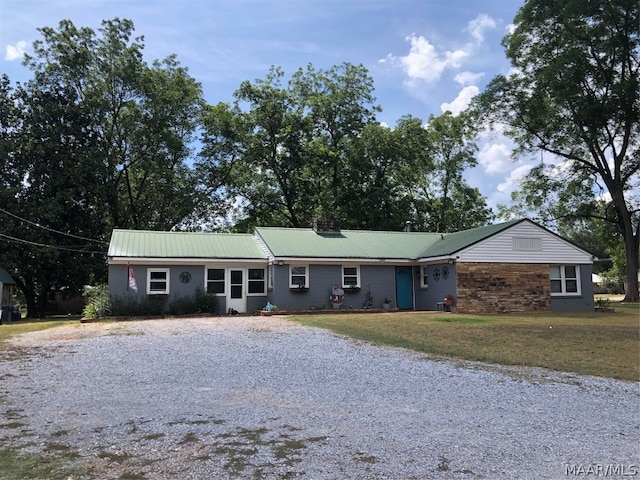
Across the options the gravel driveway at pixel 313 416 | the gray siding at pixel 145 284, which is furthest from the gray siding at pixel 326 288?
the gravel driveway at pixel 313 416

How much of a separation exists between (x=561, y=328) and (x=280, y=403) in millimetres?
10854

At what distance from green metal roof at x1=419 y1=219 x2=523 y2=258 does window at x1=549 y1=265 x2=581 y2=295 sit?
289cm

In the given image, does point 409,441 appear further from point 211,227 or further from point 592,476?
point 211,227

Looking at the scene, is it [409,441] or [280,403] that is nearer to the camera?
[409,441]

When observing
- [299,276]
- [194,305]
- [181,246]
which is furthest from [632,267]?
[181,246]

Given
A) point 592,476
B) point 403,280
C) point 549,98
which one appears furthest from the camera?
point 549,98

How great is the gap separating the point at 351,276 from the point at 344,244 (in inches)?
77.5

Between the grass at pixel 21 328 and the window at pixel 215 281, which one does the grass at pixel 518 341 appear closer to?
the window at pixel 215 281

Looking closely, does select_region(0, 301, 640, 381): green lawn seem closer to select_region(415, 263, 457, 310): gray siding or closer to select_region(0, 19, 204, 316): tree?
select_region(415, 263, 457, 310): gray siding

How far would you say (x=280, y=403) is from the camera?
6223 mm

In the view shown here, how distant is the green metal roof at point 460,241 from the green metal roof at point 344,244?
27.8 inches

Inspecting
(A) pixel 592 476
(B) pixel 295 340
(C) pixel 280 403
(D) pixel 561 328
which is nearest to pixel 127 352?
(B) pixel 295 340

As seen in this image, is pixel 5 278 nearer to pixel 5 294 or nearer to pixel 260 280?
pixel 5 294

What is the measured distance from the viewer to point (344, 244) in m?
24.3
